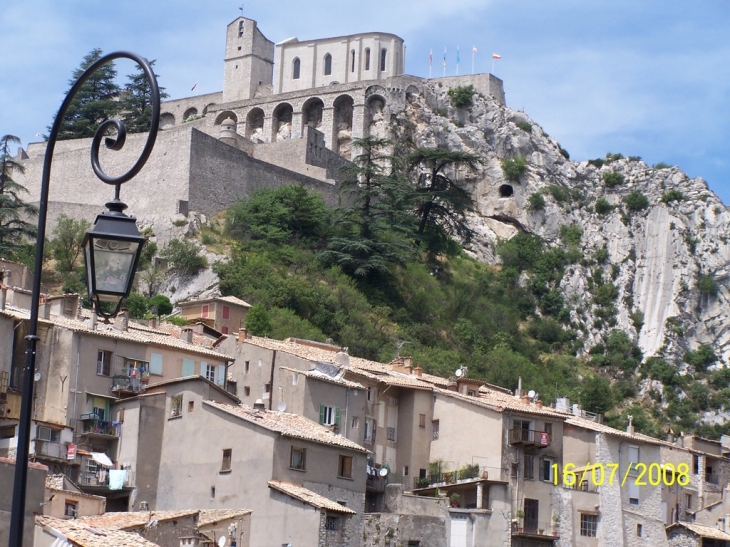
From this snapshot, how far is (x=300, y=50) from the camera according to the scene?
111 metres

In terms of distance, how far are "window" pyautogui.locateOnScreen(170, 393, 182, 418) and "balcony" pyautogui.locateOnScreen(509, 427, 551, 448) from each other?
12.3 m

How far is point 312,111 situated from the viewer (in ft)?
345

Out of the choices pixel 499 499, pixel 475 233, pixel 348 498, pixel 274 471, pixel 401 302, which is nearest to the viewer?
pixel 274 471

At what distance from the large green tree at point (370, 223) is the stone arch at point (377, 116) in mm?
14697

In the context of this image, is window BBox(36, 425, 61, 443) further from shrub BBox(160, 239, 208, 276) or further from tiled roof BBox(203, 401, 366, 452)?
shrub BBox(160, 239, 208, 276)

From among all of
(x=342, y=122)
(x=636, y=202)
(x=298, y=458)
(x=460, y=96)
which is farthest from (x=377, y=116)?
(x=298, y=458)

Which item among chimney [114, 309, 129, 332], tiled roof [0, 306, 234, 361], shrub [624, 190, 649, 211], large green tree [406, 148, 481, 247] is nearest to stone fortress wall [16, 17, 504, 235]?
large green tree [406, 148, 481, 247]

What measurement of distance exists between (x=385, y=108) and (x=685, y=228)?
23.1m

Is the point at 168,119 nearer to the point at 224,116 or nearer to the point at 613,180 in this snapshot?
the point at 224,116

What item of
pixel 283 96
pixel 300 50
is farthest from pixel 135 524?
pixel 300 50

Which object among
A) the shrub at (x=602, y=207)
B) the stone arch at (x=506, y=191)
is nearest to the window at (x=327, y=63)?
the stone arch at (x=506, y=191)

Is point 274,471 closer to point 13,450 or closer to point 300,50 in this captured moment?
point 13,450

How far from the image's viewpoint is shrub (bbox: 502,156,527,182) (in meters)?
103

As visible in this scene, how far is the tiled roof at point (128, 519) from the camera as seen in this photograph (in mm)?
32438
